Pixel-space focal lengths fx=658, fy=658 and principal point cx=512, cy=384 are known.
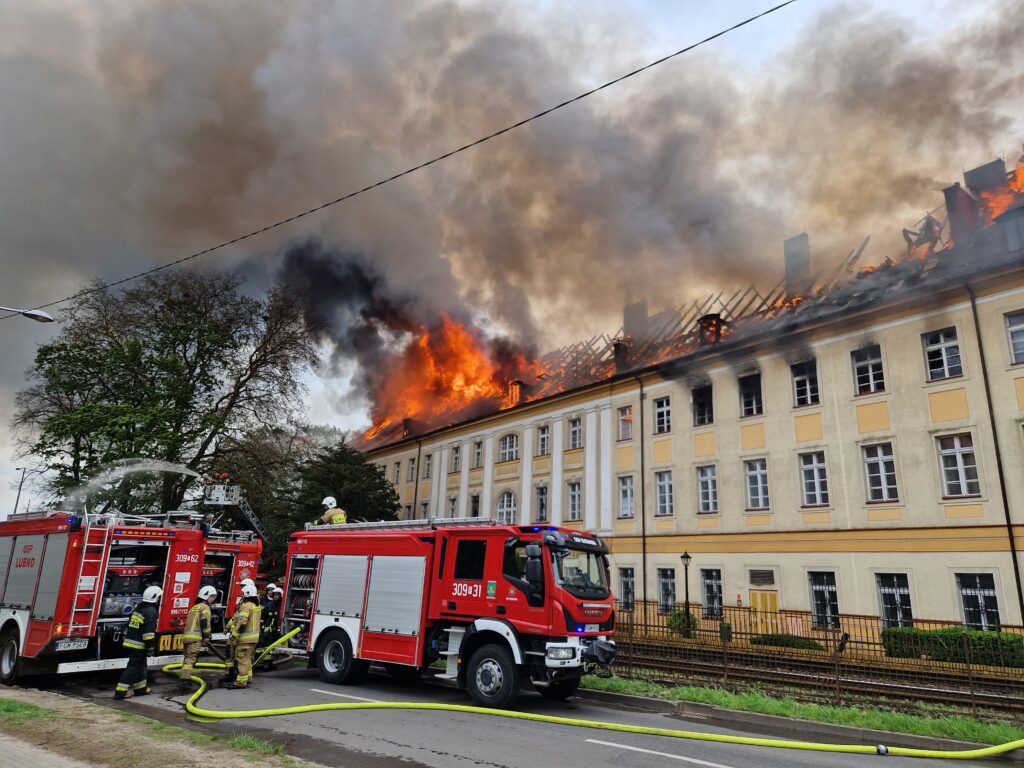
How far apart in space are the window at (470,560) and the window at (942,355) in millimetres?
15697

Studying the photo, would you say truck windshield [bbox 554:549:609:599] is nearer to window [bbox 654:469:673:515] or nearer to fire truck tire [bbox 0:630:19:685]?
fire truck tire [bbox 0:630:19:685]

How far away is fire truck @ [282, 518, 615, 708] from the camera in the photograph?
9.51 meters

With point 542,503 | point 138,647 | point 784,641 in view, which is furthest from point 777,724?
point 542,503

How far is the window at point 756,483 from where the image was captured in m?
22.5

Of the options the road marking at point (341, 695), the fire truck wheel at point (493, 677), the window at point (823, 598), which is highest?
the window at point (823, 598)

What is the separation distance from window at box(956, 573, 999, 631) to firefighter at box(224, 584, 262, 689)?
17.3 meters

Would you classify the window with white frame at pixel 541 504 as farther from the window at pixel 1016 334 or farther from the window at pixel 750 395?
the window at pixel 1016 334

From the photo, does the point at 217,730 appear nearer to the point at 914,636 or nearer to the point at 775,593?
the point at 914,636

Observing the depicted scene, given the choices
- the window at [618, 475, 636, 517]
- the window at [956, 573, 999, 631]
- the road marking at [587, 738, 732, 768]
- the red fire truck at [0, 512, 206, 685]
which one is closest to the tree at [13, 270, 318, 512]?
the red fire truck at [0, 512, 206, 685]

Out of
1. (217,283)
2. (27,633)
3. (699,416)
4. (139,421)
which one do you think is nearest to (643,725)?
(27,633)

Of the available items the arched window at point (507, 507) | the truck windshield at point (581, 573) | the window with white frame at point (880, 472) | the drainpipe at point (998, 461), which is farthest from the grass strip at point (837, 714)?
the arched window at point (507, 507)

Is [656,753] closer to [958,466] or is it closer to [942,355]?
[958,466]

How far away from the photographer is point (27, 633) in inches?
445

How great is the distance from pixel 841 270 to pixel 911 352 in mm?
5085
